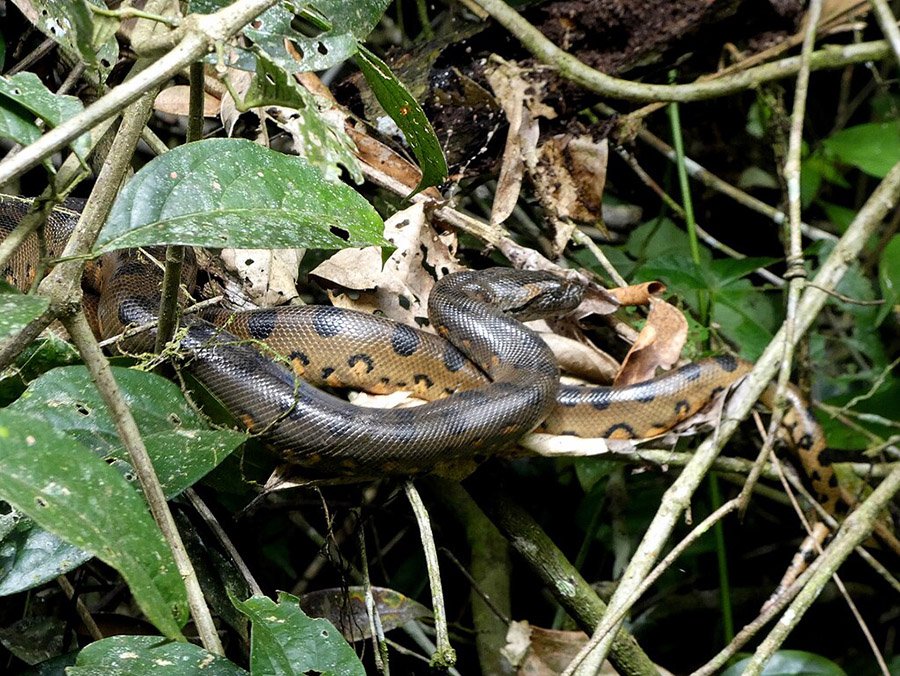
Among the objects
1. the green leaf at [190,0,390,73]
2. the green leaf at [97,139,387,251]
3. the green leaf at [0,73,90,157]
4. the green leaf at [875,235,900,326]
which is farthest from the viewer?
the green leaf at [875,235,900,326]

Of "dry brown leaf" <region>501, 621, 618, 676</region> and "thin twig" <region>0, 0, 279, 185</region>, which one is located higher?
"thin twig" <region>0, 0, 279, 185</region>

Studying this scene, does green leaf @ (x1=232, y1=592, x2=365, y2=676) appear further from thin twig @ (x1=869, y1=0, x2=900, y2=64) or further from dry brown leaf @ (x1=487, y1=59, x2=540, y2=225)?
thin twig @ (x1=869, y1=0, x2=900, y2=64)

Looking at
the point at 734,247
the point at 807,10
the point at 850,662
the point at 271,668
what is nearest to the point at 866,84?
the point at 734,247

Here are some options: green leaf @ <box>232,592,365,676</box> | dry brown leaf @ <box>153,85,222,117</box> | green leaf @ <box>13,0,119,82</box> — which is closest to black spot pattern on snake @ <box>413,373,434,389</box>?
dry brown leaf @ <box>153,85,222,117</box>

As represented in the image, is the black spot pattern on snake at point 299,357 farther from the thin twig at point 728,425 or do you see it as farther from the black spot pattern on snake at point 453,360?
the thin twig at point 728,425

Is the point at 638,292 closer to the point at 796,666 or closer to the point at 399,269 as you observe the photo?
the point at 399,269

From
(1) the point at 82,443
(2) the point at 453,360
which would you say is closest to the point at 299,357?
(2) the point at 453,360

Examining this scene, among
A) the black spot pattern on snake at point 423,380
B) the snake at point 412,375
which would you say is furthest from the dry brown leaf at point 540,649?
the black spot pattern on snake at point 423,380

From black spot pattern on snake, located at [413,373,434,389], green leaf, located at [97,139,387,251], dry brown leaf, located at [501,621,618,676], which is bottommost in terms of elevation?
dry brown leaf, located at [501,621,618,676]

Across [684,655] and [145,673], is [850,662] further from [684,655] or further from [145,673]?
[145,673]
